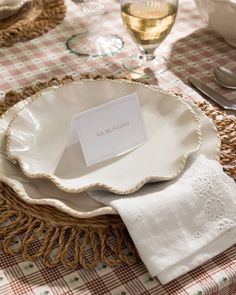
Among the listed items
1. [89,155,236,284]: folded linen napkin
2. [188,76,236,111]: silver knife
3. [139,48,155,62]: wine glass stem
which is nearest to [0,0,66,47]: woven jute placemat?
[139,48,155,62]: wine glass stem

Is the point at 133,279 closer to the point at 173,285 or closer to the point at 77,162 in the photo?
the point at 173,285

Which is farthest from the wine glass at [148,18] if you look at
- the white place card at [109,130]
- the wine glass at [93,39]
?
the white place card at [109,130]

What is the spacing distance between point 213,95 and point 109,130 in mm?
274

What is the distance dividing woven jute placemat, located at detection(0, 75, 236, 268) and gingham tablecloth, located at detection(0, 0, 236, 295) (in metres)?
0.01

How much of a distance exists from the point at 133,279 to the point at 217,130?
251mm

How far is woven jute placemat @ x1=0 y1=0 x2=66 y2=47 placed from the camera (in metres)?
1.08

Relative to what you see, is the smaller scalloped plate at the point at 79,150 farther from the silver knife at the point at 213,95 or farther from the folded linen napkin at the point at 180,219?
the silver knife at the point at 213,95

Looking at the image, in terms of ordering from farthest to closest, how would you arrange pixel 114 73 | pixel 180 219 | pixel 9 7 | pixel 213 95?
pixel 9 7, pixel 114 73, pixel 213 95, pixel 180 219

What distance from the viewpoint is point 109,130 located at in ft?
2.16

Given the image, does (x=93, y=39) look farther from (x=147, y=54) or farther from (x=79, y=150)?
(x=79, y=150)

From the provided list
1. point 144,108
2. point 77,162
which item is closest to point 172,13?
point 144,108

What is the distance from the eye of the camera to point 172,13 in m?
0.89

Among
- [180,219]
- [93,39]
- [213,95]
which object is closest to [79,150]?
[180,219]

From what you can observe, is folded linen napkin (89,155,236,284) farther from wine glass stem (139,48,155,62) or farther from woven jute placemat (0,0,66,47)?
woven jute placemat (0,0,66,47)
